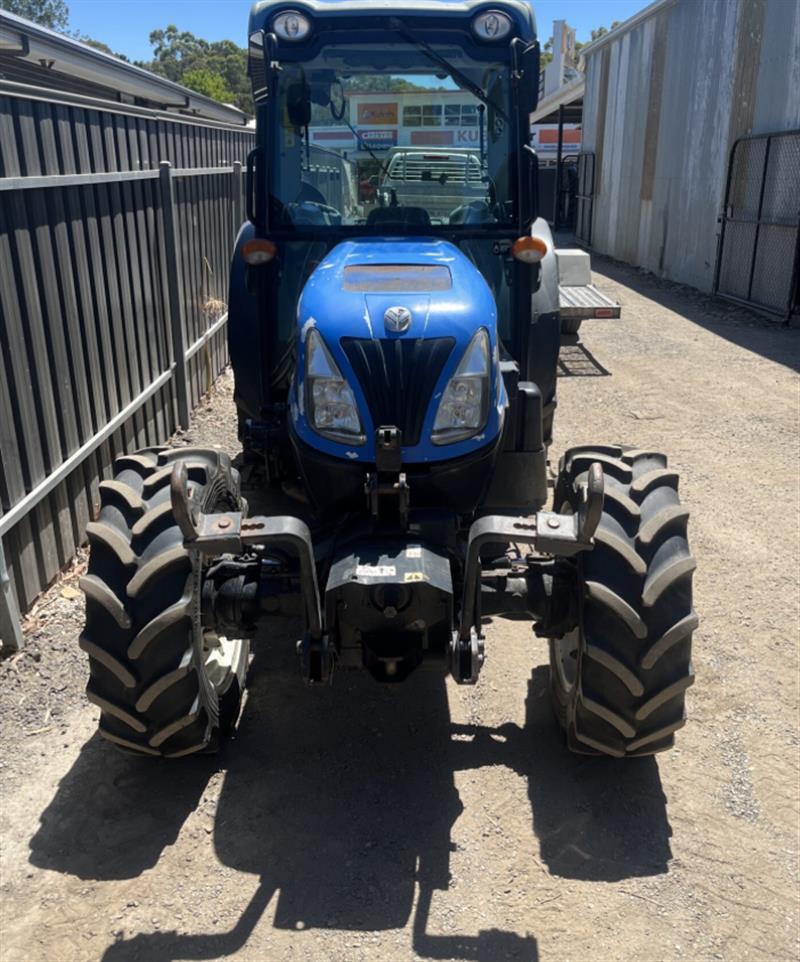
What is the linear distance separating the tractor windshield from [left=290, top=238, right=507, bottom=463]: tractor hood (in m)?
1.10

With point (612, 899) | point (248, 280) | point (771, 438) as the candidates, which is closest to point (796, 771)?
point (612, 899)

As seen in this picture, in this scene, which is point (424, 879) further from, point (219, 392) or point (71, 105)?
point (219, 392)

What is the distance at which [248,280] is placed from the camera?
436 centimetres

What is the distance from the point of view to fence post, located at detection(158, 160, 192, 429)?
6.08 metres

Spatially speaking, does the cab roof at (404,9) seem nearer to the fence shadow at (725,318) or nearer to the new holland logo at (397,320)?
the new holland logo at (397,320)

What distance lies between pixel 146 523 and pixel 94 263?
2.63 m

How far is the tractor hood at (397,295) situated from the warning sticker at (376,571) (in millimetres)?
814

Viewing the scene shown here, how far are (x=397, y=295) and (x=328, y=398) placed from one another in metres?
0.46

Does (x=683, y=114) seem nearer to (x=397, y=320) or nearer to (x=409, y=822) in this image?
(x=397, y=320)

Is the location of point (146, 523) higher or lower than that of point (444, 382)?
lower

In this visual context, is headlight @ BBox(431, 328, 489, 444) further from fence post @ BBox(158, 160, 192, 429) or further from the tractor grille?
fence post @ BBox(158, 160, 192, 429)

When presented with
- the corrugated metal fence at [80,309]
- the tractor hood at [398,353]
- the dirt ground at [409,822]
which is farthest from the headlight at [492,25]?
the dirt ground at [409,822]

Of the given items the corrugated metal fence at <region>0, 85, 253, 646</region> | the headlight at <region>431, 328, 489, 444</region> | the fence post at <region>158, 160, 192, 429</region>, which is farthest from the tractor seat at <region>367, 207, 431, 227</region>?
the fence post at <region>158, 160, 192, 429</region>

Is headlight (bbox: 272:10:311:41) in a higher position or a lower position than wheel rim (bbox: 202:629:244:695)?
higher
